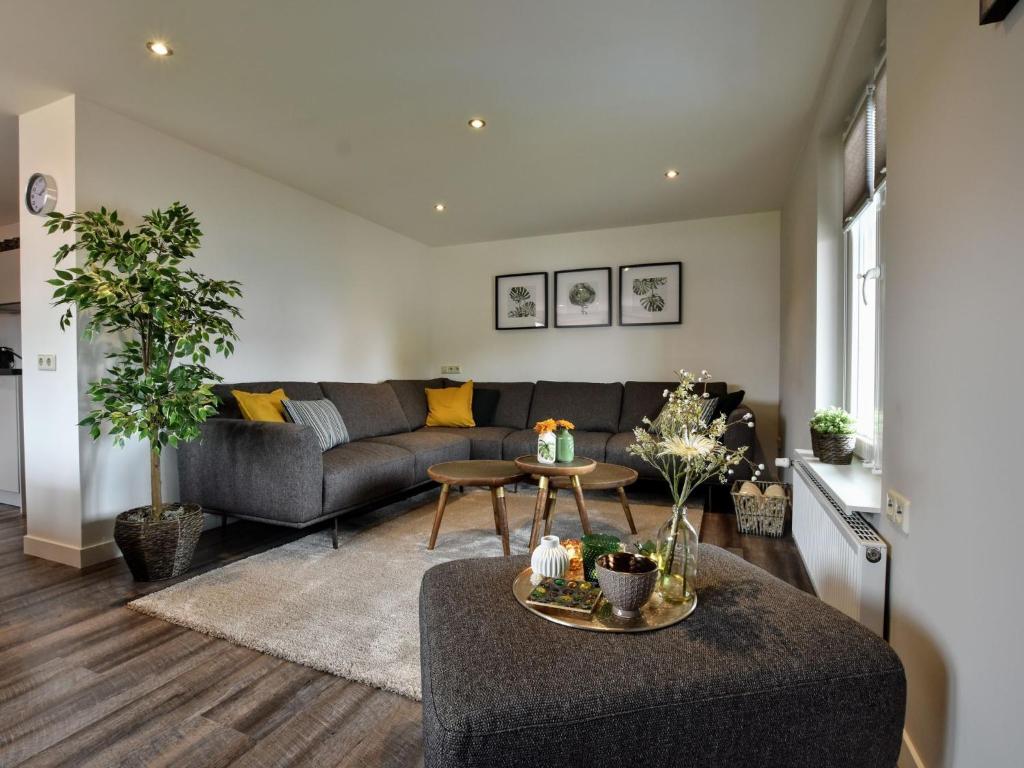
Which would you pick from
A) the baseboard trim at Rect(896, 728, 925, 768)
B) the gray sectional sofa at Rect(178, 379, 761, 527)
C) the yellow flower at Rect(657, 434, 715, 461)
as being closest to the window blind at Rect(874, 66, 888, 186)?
the yellow flower at Rect(657, 434, 715, 461)

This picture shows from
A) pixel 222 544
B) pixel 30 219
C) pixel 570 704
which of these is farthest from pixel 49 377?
pixel 570 704

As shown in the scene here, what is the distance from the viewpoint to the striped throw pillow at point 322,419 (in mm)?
3295

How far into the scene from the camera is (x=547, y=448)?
2.98 metres

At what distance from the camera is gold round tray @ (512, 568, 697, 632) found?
1109 millimetres

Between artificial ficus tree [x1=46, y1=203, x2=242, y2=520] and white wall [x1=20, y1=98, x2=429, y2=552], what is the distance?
1.17 ft

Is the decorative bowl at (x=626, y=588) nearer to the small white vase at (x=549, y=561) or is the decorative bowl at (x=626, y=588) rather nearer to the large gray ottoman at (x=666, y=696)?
the large gray ottoman at (x=666, y=696)

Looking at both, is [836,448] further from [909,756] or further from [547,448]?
[547,448]

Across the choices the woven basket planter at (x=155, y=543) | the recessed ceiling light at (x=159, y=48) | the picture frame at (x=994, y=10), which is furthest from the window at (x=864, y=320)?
the woven basket planter at (x=155, y=543)

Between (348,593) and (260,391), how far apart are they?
1755mm

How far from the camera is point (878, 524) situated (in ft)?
5.35

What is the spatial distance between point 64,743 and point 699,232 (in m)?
5.13

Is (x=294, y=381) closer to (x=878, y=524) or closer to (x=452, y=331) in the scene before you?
(x=452, y=331)

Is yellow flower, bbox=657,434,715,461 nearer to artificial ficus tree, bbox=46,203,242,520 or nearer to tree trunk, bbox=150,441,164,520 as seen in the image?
artificial ficus tree, bbox=46,203,242,520

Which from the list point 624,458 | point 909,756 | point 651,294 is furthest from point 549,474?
point 651,294
